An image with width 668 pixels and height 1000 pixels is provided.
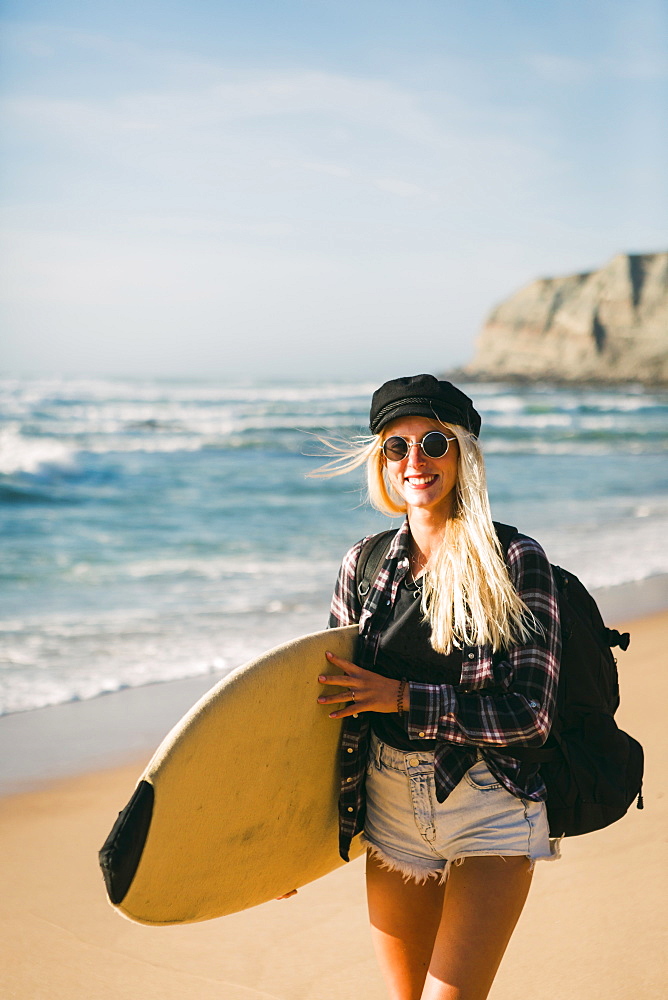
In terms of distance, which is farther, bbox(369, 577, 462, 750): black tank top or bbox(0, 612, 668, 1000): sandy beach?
bbox(0, 612, 668, 1000): sandy beach

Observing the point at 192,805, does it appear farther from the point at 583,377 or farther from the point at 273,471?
the point at 583,377

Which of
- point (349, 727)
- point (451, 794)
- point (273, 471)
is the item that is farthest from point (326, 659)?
point (273, 471)

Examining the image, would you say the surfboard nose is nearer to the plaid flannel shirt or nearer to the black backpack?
the plaid flannel shirt

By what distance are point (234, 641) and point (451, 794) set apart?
12.7 feet

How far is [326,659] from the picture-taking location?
1.92m

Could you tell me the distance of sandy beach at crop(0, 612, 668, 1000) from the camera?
239 centimetres

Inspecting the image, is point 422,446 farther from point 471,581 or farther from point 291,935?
point 291,935

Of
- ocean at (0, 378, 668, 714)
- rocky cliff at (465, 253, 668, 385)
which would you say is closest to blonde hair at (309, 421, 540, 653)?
ocean at (0, 378, 668, 714)

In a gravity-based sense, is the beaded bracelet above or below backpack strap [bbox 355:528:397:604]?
below

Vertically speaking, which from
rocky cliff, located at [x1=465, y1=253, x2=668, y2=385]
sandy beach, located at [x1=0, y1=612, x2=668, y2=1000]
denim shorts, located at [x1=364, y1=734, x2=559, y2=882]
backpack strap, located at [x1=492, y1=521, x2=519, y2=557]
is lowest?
rocky cliff, located at [x1=465, y1=253, x2=668, y2=385]

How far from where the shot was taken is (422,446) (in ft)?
6.40

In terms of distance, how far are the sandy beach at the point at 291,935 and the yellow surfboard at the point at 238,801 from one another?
2.04 feet

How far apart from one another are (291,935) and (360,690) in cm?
120

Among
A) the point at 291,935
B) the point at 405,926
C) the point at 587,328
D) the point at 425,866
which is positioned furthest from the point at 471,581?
the point at 587,328
